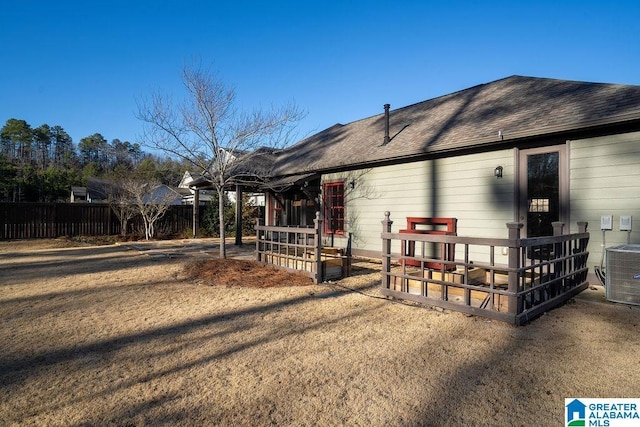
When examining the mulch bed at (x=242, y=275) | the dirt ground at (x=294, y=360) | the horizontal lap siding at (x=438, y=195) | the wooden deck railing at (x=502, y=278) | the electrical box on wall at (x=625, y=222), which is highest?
the horizontal lap siding at (x=438, y=195)

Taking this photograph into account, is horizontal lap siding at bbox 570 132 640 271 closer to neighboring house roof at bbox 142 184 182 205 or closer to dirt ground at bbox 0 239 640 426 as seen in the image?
dirt ground at bbox 0 239 640 426

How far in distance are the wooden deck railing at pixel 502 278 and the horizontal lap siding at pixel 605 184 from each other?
0.32 meters

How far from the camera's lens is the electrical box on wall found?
18.4 ft

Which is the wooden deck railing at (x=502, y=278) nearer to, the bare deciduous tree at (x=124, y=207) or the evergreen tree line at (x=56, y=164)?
the bare deciduous tree at (x=124, y=207)

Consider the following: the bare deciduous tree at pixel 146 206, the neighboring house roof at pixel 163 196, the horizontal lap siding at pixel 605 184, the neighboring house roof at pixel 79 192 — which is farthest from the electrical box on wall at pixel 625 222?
the neighboring house roof at pixel 79 192

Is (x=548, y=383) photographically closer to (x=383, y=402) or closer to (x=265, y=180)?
(x=383, y=402)

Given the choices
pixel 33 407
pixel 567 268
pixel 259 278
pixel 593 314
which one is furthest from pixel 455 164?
pixel 33 407

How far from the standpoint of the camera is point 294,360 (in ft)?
10.5

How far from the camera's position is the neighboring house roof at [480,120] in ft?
19.9

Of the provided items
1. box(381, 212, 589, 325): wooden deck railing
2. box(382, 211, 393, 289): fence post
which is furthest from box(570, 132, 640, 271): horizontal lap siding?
box(382, 211, 393, 289): fence post

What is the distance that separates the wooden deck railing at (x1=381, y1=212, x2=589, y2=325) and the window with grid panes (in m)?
5.25

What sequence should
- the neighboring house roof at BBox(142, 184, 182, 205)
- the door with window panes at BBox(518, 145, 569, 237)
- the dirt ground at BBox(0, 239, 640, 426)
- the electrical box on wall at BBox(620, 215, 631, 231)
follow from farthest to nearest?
the neighboring house roof at BBox(142, 184, 182, 205) < the door with window panes at BBox(518, 145, 569, 237) < the electrical box on wall at BBox(620, 215, 631, 231) < the dirt ground at BBox(0, 239, 640, 426)

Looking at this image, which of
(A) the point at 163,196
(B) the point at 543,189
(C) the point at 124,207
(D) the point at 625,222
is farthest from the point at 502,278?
(A) the point at 163,196

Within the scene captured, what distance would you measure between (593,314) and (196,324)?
494cm
